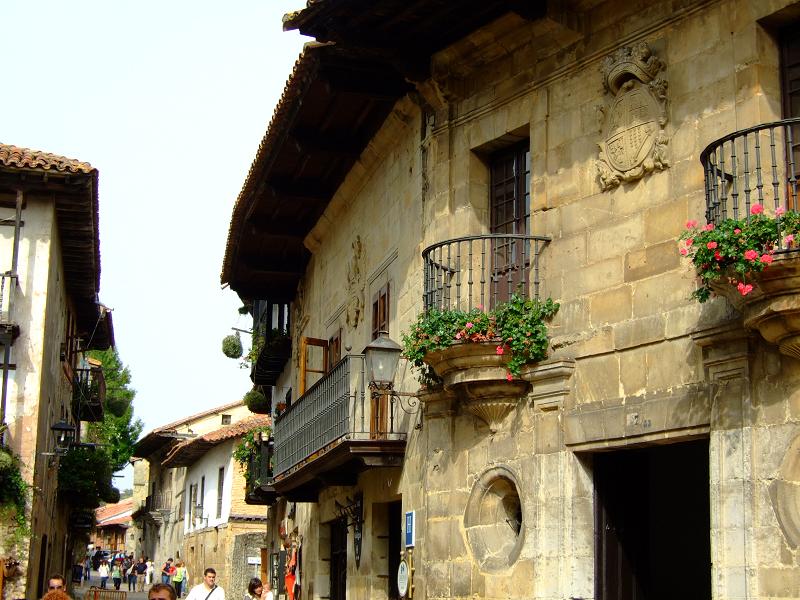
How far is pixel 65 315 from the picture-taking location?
90.6ft

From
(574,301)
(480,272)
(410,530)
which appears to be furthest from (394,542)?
(574,301)

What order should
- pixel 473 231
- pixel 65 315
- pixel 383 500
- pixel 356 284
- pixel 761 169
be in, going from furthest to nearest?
pixel 65 315 → pixel 356 284 → pixel 383 500 → pixel 473 231 → pixel 761 169

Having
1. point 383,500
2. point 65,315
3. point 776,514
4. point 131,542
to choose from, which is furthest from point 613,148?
point 131,542

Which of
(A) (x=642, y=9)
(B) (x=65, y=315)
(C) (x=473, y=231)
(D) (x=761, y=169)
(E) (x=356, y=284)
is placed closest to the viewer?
(D) (x=761, y=169)

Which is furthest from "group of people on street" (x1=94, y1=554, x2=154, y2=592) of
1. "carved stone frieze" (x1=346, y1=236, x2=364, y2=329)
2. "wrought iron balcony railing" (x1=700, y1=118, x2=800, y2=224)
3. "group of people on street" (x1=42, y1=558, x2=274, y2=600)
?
"wrought iron balcony railing" (x1=700, y1=118, x2=800, y2=224)

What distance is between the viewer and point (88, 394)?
109 ft

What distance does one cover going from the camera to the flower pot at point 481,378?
38.3ft

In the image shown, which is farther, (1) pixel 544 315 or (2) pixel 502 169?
(2) pixel 502 169

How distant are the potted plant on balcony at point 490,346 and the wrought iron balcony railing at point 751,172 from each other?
93.6 inches

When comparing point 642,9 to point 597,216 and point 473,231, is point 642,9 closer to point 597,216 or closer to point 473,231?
point 597,216

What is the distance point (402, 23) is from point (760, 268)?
5770mm

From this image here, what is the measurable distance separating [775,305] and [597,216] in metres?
2.88

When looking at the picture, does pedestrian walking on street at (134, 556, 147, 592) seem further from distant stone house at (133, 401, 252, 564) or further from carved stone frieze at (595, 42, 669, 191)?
carved stone frieze at (595, 42, 669, 191)

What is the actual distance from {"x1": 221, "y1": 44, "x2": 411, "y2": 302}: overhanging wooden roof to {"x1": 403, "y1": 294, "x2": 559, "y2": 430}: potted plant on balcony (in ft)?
12.6
